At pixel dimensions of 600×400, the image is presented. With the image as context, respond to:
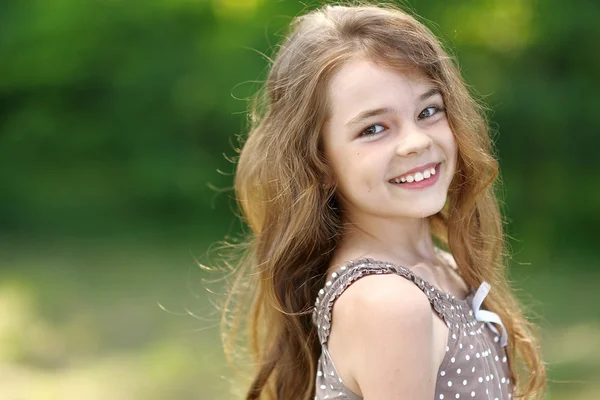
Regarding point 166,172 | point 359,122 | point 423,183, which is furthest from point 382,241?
point 166,172

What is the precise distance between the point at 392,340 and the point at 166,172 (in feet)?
14.8

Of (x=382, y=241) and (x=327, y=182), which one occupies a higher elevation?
(x=327, y=182)

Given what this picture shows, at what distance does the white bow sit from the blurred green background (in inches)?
57.9

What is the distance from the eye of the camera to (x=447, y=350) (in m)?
1.59

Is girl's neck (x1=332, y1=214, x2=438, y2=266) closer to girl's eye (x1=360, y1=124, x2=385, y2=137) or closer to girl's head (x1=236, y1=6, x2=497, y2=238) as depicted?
girl's head (x1=236, y1=6, x2=497, y2=238)

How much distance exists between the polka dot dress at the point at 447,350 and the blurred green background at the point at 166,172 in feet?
5.32

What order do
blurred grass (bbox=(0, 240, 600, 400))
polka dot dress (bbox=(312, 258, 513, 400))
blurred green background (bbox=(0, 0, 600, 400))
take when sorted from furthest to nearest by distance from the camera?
1. blurred green background (bbox=(0, 0, 600, 400))
2. blurred grass (bbox=(0, 240, 600, 400))
3. polka dot dress (bbox=(312, 258, 513, 400))

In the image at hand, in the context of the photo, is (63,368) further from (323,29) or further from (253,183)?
(323,29)

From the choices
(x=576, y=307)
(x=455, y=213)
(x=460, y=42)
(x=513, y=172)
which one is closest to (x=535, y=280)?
(x=576, y=307)

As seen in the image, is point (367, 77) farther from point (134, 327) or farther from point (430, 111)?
point (134, 327)

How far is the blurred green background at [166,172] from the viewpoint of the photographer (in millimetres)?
3730

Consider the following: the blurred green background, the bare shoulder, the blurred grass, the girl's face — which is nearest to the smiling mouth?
the girl's face

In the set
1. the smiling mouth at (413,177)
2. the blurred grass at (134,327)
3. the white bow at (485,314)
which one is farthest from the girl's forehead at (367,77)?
the blurred grass at (134,327)

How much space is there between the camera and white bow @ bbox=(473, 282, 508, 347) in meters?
1.79
